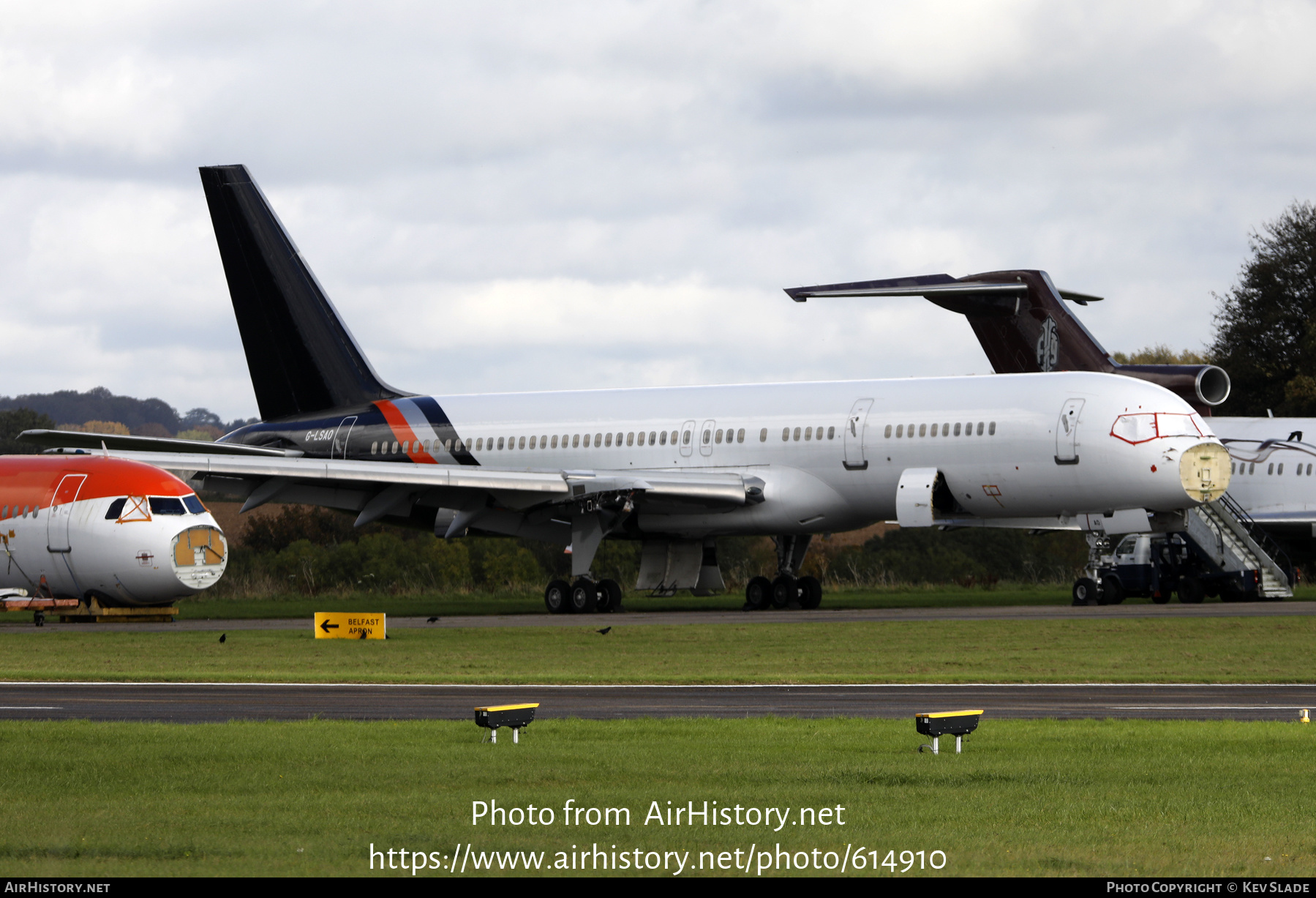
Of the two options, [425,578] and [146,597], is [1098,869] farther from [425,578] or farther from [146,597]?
[425,578]

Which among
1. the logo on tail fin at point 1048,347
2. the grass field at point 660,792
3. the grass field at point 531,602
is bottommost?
the grass field at point 531,602

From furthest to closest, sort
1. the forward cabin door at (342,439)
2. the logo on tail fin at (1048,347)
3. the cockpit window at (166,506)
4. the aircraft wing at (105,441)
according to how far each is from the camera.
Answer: the logo on tail fin at (1048,347)
the forward cabin door at (342,439)
the aircraft wing at (105,441)
the cockpit window at (166,506)

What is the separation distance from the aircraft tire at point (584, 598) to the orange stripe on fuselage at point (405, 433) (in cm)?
720

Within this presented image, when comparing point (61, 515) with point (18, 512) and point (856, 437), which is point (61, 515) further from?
point (856, 437)

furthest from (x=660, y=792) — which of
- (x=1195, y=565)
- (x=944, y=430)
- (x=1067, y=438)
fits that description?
(x=1195, y=565)

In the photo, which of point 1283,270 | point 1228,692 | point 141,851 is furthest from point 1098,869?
point 1283,270

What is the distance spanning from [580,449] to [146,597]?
10953 millimetres

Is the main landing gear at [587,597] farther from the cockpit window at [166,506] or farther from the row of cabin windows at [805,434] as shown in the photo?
the cockpit window at [166,506]

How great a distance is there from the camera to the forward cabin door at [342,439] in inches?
1812

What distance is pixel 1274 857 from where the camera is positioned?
9453 millimetres

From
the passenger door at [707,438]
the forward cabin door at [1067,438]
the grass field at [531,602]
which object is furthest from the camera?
the grass field at [531,602]

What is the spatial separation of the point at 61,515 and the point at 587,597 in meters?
12.0

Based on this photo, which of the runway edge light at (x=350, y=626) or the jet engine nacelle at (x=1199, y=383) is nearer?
the runway edge light at (x=350, y=626)

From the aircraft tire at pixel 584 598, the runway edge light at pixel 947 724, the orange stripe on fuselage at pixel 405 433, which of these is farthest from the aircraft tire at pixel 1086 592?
the runway edge light at pixel 947 724
